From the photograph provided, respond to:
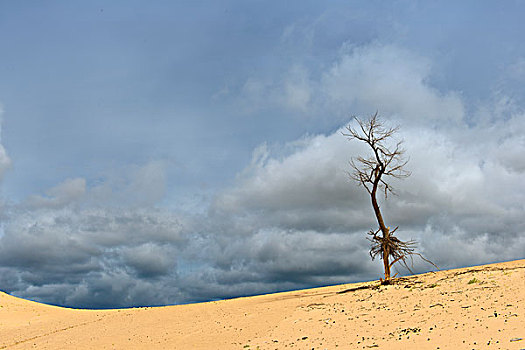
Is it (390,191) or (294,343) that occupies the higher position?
(390,191)

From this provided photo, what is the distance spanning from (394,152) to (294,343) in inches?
655

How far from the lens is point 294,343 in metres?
17.5

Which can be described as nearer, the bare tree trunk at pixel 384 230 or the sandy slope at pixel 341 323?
the sandy slope at pixel 341 323

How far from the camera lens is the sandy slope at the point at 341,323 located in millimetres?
15055

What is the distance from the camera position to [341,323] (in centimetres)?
1942

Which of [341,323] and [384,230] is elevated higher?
[384,230]

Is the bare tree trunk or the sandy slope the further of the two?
the bare tree trunk

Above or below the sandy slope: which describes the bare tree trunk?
above

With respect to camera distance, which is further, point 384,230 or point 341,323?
point 384,230

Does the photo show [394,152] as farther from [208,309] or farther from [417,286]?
[208,309]

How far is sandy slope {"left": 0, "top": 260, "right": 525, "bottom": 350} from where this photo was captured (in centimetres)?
1505

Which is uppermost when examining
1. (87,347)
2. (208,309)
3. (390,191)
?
(390,191)

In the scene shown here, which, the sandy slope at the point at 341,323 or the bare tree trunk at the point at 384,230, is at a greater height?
the bare tree trunk at the point at 384,230

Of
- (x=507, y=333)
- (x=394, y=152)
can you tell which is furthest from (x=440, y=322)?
(x=394, y=152)
